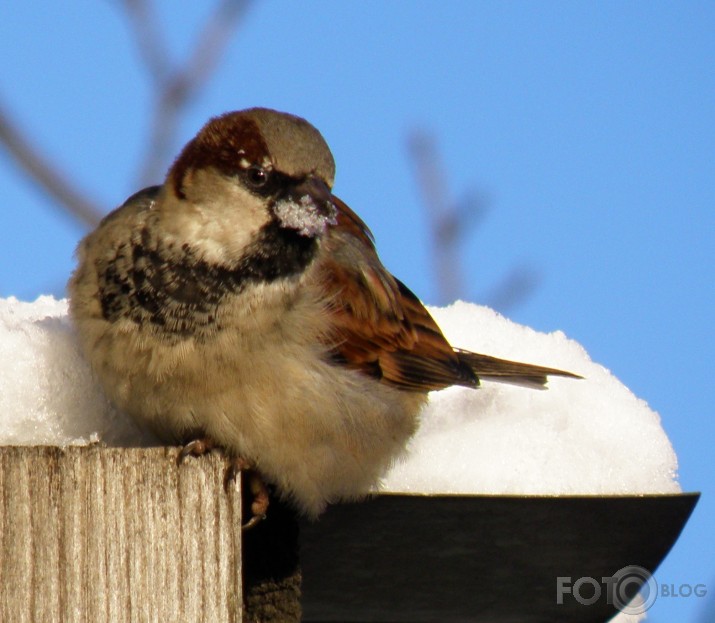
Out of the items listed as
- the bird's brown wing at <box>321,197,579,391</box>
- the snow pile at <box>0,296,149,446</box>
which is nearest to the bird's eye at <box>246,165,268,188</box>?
the bird's brown wing at <box>321,197,579,391</box>

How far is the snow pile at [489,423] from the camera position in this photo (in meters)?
2.04

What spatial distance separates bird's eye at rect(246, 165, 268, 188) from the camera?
7.36 feet

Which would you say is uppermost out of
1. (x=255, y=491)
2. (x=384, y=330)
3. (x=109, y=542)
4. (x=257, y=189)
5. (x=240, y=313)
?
(x=257, y=189)

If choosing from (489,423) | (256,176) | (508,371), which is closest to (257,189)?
(256,176)

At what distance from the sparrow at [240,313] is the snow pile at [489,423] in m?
0.08

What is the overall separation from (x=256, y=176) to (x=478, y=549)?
88 centimetres

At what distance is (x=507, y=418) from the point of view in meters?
2.60

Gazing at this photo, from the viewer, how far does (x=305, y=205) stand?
7.32 feet

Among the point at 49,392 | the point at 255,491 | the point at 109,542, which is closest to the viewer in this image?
the point at 109,542

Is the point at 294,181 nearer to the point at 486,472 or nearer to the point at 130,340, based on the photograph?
the point at 130,340

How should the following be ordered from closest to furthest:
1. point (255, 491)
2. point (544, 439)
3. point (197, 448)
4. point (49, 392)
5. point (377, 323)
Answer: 1. point (197, 448)
2. point (49, 392)
3. point (255, 491)
4. point (544, 439)
5. point (377, 323)

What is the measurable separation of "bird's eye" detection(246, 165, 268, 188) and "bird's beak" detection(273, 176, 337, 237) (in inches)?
2.0

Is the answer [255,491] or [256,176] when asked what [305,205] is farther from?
[255,491]

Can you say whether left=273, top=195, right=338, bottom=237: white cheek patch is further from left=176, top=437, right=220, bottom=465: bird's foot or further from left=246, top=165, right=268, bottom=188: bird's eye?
left=176, top=437, right=220, bottom=465: bird's foot
